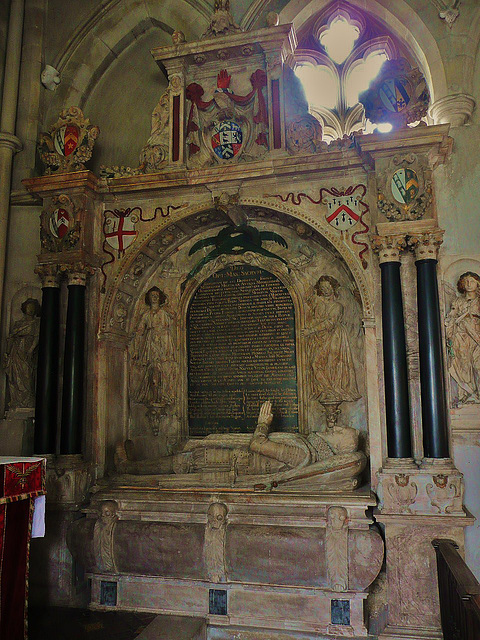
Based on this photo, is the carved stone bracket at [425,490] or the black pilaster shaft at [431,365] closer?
the carved stone bracket at [425,490]

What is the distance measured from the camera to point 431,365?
5605mm

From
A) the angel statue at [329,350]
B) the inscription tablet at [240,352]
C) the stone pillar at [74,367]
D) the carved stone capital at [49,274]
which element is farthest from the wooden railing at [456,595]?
the carved stone capital at [49,274]

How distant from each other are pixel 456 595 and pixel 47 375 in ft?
15.5

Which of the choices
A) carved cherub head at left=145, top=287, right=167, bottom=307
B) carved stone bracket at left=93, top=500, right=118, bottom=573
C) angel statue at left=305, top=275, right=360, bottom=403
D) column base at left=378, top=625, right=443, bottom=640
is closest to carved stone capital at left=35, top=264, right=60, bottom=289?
carved cherub head at left=145, top=287, right=167, bottom=307

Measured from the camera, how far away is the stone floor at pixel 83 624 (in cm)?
522

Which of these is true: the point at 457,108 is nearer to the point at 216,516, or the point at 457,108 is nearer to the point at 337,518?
the point at 337,518

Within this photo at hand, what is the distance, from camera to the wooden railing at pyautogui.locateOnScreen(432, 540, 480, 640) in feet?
10.8

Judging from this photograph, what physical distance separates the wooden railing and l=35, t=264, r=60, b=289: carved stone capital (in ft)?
16.0

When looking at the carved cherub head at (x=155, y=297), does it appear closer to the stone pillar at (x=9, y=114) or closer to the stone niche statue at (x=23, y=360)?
the stone niche statue at (x=23, y=360)

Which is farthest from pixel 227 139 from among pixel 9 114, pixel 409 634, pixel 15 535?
pixel 409 634

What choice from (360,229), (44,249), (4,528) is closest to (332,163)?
(360,229)

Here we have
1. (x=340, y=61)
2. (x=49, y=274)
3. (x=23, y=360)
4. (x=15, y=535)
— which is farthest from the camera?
(x=340, y=61)

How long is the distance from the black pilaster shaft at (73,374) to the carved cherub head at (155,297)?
0.92 metres

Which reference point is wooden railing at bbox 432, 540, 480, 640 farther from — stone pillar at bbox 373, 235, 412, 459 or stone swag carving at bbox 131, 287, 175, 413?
stone swag carving at bbox 131, 287, 175, 413
